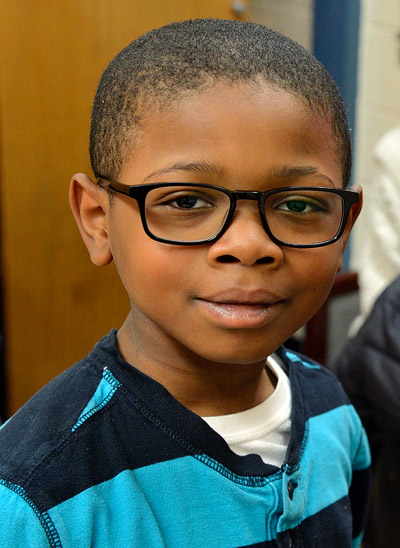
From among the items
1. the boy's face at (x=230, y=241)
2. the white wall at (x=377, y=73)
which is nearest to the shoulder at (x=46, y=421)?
the boy's face at (x=230, y=241)

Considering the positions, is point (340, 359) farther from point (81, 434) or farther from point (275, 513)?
point (81, 434)

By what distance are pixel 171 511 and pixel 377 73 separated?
2278mm

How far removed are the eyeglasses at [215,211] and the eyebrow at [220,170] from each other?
0.01 m

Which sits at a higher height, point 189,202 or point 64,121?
point 64,121

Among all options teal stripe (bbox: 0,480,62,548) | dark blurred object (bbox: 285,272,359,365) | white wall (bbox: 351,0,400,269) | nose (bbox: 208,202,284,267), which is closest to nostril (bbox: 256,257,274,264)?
nose (bbox: 208,202,284,267)

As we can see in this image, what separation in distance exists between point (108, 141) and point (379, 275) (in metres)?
1.48

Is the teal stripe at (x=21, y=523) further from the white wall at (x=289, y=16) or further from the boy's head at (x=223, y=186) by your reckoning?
the white wall at (x=289, y=16)

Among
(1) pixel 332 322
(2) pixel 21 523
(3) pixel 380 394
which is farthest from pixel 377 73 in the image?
(2) pixel 21 523

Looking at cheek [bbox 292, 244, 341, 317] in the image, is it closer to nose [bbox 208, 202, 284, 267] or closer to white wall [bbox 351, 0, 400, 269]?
nose [bbox 208, 202, 284, 267]

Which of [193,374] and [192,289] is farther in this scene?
[193,374]

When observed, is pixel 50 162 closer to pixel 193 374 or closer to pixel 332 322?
pixel 332 322

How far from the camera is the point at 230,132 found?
0.81m

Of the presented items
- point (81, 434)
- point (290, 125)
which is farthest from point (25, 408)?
point (290, 125)

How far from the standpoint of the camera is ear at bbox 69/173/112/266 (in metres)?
Answer: 0.94
